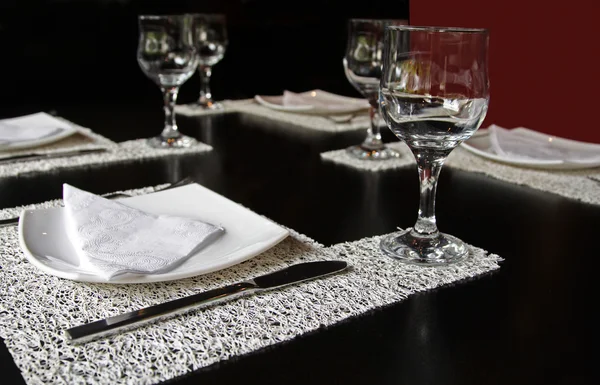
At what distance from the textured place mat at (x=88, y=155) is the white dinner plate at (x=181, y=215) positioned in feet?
1.01

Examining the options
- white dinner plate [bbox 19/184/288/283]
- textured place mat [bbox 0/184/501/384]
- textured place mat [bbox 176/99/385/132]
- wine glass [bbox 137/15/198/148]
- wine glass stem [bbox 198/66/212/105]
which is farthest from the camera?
wine glass stem [bbox 198/66/212/105]

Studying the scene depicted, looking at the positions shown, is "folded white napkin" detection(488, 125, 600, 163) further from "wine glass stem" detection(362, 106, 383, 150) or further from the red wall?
the red wall

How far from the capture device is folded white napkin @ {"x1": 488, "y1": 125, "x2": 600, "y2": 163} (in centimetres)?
105

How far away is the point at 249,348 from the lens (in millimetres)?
494

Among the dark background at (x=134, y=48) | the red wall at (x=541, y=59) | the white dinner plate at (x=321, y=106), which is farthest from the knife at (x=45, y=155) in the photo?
the red wall at (x=541, y=59)

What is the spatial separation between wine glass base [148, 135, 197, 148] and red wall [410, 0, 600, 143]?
1049 mm

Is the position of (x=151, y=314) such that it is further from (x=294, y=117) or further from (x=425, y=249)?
(x=294, y=117)

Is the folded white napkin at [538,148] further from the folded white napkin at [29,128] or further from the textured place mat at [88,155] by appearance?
the folded white napkin at [29,128]

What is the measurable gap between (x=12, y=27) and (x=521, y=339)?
2.11 metres

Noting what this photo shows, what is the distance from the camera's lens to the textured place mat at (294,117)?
1.39m

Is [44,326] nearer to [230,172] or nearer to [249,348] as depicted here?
[249,348]

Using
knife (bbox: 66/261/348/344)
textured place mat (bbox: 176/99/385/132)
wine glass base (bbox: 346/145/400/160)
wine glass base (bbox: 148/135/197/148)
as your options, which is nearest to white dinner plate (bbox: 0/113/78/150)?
wine glass base (bbox: 148/135/197/148)

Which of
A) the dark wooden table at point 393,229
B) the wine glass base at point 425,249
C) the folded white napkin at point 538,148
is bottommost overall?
the dark wooden table at point 393,229

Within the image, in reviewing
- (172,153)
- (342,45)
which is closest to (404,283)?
(172,153)
